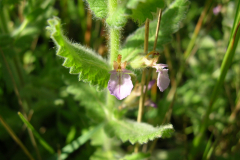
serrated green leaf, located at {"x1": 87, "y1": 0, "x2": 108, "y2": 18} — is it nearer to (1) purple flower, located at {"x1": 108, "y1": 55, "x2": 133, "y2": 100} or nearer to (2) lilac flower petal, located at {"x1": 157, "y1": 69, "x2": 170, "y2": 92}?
(1) purple flower, located at {"x1": 108, "y1": 55, "x2": 133, "y2": 100}

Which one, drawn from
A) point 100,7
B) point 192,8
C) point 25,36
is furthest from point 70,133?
point 192,8

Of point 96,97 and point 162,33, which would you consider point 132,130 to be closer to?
point 96,97

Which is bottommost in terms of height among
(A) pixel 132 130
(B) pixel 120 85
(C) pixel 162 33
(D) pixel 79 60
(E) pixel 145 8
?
(A) pixel 132 130

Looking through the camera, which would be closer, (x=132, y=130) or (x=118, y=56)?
(x=118, y=56)

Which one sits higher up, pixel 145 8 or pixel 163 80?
pixel 145 8

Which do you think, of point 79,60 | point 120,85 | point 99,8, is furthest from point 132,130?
point 99,8

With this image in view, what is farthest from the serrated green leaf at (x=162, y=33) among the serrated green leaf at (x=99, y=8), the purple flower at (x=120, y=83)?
the serrated green leaf at (x=99, y=8)

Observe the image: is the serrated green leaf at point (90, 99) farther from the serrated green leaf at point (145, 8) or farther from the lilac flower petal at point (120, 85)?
the serrated green leaf at point (145, 8)
